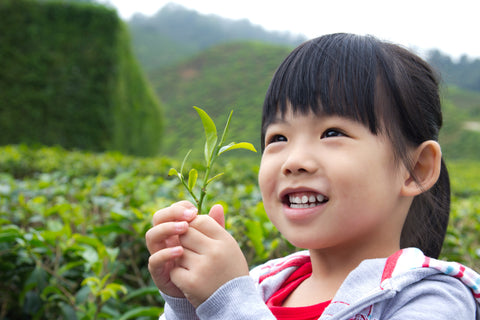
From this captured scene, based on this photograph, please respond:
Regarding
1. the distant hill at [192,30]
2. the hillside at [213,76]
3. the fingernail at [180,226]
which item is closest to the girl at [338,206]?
the fingernail at [180,226]

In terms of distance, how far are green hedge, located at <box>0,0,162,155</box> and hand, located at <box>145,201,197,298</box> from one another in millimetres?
9597

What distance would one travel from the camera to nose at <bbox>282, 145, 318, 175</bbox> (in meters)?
0.89

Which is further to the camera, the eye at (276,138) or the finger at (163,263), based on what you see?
the eye at (276,138)

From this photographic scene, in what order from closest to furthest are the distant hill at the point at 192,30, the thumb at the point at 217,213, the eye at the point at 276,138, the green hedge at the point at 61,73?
the thumb at the point at 217,213
the eye at the point at 276,138
the green hedge at the point at 61,73
the distant hill at the point at 192,30

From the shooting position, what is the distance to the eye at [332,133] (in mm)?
919

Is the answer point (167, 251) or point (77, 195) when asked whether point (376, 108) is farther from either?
point (77, 195)

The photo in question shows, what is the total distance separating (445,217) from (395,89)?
1.43ft

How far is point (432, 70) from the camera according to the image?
1112 mm

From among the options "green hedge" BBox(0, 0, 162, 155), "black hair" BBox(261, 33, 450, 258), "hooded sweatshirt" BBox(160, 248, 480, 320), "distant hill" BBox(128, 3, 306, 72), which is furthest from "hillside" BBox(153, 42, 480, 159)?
"hooded sweatshirt" BBox(160, 248, 480, 320)

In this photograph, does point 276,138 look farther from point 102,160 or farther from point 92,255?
point 102,160

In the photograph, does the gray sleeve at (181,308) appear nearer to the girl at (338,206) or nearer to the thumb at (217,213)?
the girl at (338,206)

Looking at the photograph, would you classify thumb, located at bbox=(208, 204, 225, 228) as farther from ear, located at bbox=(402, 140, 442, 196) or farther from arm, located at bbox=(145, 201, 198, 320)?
ear, located at bbox=(402, 140, 442, 196)

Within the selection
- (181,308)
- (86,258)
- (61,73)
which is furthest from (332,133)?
(61,73)

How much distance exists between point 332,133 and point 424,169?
0.25m
